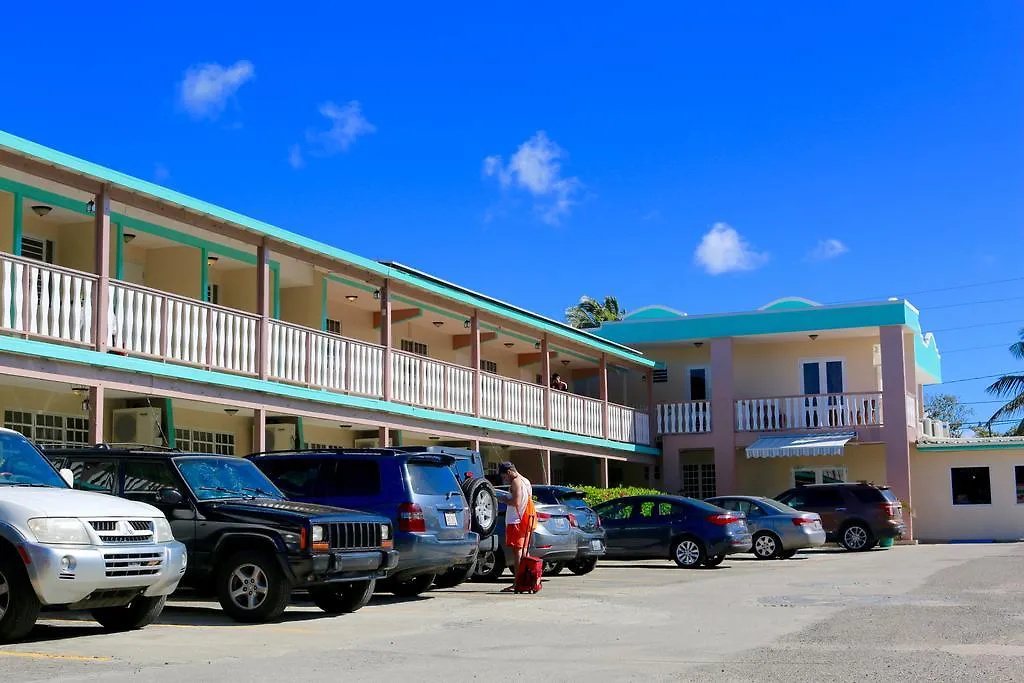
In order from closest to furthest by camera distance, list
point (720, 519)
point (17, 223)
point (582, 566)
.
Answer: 1. point (17, 223)
2. point (582, 566)
3. point (720, 519)

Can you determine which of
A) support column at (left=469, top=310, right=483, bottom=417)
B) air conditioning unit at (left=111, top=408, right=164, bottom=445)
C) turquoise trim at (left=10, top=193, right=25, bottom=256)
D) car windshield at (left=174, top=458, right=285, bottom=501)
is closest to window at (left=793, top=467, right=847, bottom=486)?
support column at (left=469, top=310, right=483, bottom=417)

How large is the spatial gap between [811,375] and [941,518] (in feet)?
19.6

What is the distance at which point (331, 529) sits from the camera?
1288 centimetres

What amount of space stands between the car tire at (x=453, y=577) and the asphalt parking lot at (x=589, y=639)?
0.28m

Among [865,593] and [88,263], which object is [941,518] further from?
[88,263]

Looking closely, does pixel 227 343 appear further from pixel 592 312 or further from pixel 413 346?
pixel 592 312

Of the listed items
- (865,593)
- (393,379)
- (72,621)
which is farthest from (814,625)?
(393,379)

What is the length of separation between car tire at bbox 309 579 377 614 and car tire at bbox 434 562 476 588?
10.1ft

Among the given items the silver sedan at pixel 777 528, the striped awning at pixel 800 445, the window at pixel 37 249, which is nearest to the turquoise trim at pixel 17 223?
the window at pixel 37 249

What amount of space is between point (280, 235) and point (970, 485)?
79.3 ft

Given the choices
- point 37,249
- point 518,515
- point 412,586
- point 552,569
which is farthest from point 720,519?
point 37,249

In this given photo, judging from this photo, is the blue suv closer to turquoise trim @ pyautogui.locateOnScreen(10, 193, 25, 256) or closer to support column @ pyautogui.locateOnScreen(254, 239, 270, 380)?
support column @ pyautogui.locateOnScreen(254, 239, 270, 380)

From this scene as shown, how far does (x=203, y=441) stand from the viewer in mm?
23016

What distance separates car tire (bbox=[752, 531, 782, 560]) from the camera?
1046 inches
